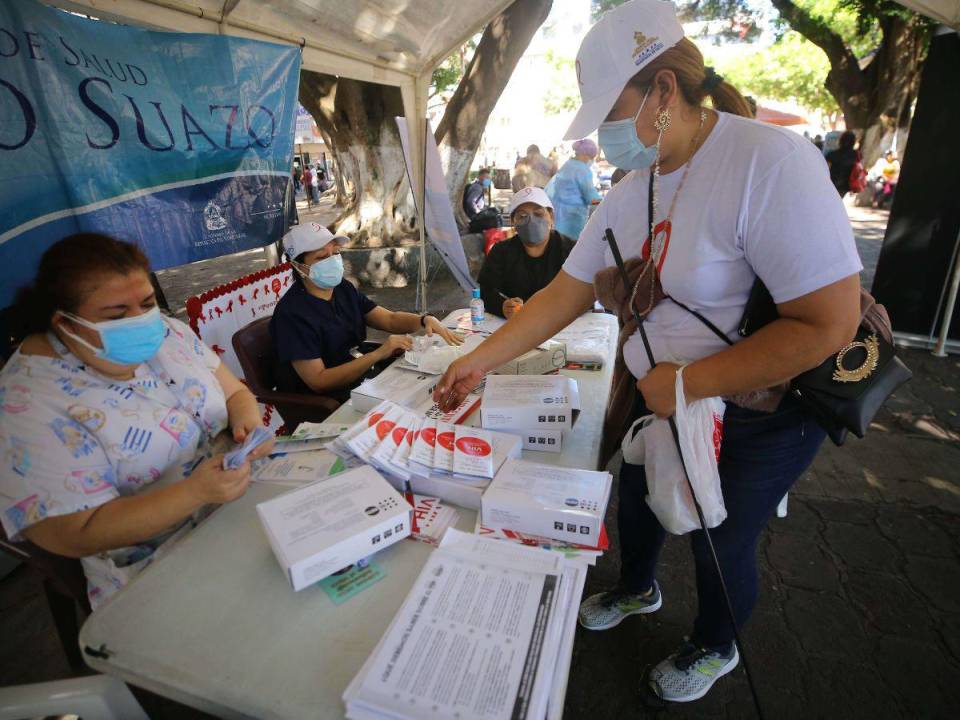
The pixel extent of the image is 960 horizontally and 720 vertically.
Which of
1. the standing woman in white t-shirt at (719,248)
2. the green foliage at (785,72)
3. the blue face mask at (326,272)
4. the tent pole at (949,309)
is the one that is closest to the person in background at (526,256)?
the blue face mask at (326,272)

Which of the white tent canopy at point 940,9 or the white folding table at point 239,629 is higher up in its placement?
the white tent canopy at point 940,9

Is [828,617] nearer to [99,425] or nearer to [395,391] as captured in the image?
[395,391]

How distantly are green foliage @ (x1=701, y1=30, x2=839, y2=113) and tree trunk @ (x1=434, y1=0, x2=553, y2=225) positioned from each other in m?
18.3

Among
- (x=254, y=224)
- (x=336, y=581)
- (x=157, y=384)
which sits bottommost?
(x=336, y=581)

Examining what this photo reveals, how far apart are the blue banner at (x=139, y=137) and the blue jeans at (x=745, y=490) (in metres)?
2.54

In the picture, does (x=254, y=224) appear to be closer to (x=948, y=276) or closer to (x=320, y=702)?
(x=320, y=702)

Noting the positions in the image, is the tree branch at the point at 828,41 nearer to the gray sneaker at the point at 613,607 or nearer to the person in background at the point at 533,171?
the person in background at the point at 533,171

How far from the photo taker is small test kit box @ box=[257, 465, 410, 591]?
1023 millimetres

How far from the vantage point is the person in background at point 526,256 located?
10.8 feet

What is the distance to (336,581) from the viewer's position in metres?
1.06

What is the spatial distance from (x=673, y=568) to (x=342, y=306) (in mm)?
2081

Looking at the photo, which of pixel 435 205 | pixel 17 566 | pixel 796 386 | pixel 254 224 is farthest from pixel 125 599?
pixel 435 205

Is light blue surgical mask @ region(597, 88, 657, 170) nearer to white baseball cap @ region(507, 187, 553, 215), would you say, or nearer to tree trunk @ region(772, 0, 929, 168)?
white baseball cap @ region(507, 187, 553, 215)

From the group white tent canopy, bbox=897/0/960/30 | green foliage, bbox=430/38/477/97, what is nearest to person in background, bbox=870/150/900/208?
white tent canopy, bbox=897/0/960/30
